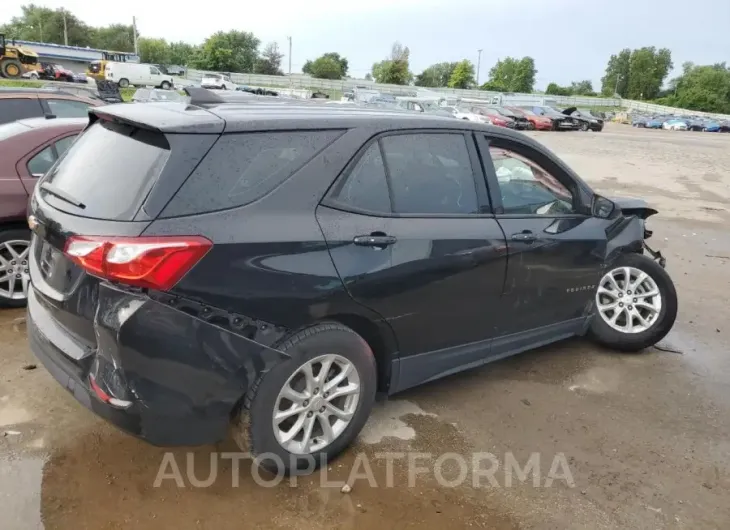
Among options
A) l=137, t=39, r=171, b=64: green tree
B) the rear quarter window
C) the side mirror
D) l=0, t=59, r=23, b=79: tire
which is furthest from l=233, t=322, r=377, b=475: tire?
l=137, t=39, r=171, b=64: green tree

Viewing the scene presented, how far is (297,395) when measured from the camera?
114 inches

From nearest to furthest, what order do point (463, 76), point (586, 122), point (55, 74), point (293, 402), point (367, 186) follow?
point (293, 402) < point (367, 186) < point (586, 122) < point (55, 74) < point (463, 76)

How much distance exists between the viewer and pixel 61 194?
116 inches

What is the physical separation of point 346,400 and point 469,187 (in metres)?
1.41

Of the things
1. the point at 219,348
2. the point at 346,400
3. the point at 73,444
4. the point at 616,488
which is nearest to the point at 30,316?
the point at 73,444

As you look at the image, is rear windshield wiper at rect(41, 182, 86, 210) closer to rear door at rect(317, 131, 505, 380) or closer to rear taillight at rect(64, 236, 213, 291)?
rear taillight at rect(64, 236, 213, 291)

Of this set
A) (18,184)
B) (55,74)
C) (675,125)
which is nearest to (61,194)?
(18,184)

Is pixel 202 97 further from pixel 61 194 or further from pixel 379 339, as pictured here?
pixel 379 339

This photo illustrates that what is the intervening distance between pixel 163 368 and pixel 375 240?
1.15 m

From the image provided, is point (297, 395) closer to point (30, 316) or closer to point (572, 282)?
point (30, 316)

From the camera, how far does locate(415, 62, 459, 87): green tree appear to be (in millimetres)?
112375

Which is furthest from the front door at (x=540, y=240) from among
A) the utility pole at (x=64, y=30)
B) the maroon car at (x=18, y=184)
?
the utility pole at (x=64, y=30)

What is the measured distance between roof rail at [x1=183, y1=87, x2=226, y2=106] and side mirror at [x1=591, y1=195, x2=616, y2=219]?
2621 mm

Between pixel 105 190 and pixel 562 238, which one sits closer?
pixel 105 190
